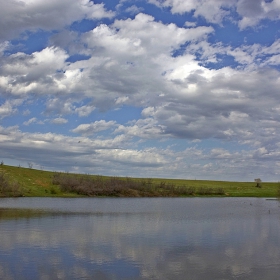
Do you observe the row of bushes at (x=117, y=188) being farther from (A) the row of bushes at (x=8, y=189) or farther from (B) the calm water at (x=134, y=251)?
(B) the calm water at (x=134, y=251)

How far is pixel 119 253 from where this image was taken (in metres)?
24.7

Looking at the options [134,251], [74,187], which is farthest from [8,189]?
[134,251]

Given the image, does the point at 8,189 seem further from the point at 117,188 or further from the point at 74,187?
the point at 117,188

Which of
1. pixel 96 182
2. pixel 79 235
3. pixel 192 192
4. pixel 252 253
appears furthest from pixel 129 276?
pixel 192 192

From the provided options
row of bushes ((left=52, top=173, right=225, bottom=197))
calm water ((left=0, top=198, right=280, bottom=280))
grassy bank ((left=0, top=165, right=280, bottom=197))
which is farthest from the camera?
row of bushes ((left=52, top=173, right=225, bottom=197))

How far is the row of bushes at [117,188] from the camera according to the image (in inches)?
4269

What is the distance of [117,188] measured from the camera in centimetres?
11419

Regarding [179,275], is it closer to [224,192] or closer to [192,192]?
[192,192]

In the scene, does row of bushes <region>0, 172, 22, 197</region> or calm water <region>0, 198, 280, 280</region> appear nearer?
calm water <region>0, 198, 280, 280</region>

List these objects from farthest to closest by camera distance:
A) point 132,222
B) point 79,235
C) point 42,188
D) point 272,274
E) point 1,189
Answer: point 42,188 → point 1,189 → point 132,222 → point 79,235 → point 272,274

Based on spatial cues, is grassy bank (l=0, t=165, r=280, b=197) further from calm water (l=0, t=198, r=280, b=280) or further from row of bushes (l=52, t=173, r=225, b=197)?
calm water (l=0, t=198, r=280, b=280)

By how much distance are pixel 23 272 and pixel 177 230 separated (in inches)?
758

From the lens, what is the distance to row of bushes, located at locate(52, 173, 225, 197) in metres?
108

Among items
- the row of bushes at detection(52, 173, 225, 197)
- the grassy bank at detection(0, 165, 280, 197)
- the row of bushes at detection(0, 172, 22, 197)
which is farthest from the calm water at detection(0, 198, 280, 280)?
the row of bushes at detection(52, 173, 225, 197)
